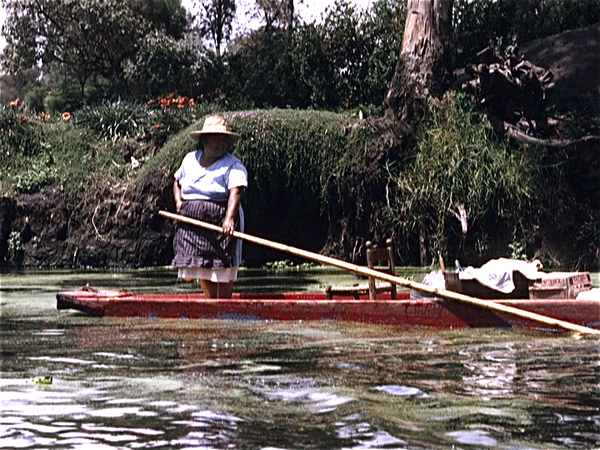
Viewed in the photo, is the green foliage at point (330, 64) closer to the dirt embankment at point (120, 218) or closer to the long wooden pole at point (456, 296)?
the dirt embankment at point (120, 218)

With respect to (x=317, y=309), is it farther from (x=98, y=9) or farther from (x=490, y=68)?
(x=98, y=9)

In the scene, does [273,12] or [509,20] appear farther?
[273,12]

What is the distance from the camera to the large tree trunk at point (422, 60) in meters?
17.7

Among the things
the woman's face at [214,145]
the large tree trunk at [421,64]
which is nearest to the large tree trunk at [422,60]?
the large tree trunk at [421,64]

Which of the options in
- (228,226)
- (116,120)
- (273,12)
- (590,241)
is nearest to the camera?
(228,226)

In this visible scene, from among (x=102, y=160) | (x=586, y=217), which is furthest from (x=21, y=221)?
(x=586, y=217)

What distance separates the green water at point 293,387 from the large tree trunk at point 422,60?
30.4ft

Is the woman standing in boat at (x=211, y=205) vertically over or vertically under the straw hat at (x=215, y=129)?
under

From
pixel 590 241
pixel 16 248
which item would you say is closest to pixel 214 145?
pixel 590 241

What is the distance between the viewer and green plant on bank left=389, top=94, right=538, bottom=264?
16.2 metres

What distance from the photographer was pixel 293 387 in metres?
5.85

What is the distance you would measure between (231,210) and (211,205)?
0.90 feet

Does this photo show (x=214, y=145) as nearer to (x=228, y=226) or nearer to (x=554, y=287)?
(x=228, y=226)

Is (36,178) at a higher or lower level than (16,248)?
higher
